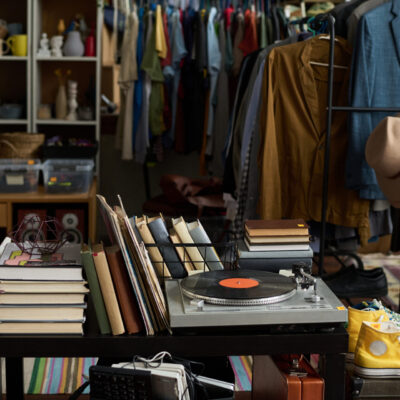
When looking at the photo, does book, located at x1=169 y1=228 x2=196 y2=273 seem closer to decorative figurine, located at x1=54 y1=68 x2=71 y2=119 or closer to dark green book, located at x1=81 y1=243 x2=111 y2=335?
dark green book, located at x1=81 y1=243 x2=111 y2=335

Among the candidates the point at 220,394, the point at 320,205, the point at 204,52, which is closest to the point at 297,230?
the point at 220,394

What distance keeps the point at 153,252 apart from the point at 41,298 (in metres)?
0.29

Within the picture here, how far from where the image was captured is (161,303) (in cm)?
148

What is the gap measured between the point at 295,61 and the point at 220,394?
6.38ft

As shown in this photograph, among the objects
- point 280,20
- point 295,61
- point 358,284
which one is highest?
point 280,20

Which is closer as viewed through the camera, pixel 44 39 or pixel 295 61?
pixel 295 61

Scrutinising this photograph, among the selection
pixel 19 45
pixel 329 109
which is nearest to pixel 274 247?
pixel 329 109

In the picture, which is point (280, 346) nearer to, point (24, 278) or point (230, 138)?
point (24, 278)

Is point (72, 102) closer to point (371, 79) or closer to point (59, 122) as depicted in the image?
point (59, 122)

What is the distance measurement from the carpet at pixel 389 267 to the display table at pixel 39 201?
5.80 ft

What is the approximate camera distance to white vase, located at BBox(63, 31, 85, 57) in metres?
4.43

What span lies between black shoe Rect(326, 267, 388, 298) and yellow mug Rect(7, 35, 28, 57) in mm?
2554

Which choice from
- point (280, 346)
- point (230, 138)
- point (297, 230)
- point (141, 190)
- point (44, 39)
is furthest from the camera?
point (141, 190)

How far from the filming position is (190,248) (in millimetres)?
1659
